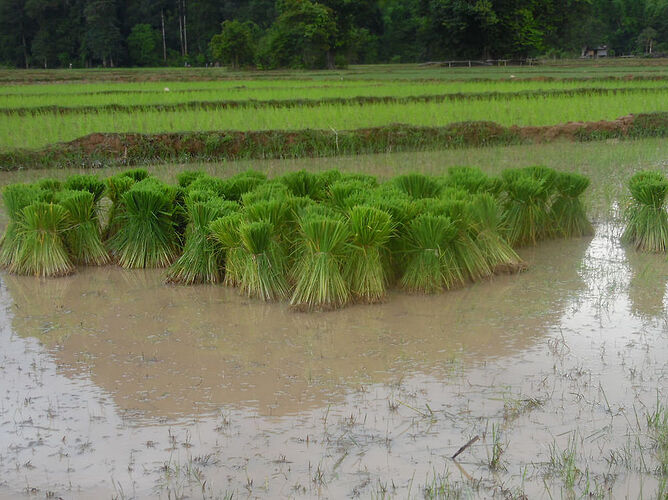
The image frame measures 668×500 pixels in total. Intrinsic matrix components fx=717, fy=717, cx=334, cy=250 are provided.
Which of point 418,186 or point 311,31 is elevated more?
point 311,31

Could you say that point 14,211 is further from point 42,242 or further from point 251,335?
point 251,335

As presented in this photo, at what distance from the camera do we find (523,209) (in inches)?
215

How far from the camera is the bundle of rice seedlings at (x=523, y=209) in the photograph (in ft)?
17.6

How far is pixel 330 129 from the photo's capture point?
9594mm

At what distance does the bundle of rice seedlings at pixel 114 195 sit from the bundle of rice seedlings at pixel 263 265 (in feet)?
4.94

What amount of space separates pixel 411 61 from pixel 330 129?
30.3 meters

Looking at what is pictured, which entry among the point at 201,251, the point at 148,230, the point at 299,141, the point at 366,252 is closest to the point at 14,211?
the point at 148,230

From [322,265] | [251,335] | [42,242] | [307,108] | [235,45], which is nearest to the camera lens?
[251,335]

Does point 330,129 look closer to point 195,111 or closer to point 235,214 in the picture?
point 195,111

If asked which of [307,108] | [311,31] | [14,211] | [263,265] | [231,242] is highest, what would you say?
[311,31]

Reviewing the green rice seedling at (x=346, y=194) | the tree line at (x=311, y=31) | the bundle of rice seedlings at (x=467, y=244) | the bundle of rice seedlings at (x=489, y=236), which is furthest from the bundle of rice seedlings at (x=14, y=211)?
the tree line at (x=311, y=31)

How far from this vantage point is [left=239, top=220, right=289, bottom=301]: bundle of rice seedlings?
13.7ft

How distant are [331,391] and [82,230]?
2783 millimetres

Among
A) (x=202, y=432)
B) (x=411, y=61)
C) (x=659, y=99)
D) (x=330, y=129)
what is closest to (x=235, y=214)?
(x=202, y=432)
